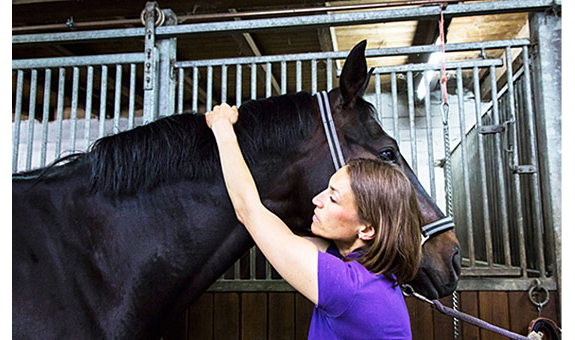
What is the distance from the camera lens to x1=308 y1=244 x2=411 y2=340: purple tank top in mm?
886

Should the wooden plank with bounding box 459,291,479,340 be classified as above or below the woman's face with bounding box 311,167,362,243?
below

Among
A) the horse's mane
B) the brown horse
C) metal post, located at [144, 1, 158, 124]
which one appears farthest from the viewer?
metal post, located at [144, 1, 158, 124]

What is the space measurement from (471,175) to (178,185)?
304 cm

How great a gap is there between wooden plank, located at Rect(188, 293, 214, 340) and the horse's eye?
1.17 metres

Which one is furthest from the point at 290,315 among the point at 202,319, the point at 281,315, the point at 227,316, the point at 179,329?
the point at 179,329

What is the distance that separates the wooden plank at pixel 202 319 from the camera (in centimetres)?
205

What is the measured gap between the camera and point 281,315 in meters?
2.01

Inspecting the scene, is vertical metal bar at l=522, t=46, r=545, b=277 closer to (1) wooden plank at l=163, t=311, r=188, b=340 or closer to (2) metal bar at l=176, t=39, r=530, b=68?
(2) metal bar at l=176, t=39, r=530, b=68

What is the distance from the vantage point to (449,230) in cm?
129

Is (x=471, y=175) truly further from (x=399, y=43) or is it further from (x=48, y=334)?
(x=48, y=334)

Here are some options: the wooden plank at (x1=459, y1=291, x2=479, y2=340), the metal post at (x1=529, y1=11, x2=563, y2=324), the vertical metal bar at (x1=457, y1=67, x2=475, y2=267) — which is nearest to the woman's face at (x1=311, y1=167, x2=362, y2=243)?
the vertical metal bar at (x1=457, y1=67, x2=475, y2=267)

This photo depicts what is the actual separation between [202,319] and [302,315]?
18.7 inches

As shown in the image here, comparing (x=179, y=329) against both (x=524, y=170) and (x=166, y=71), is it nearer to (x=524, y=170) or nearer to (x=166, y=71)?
(x=166, y=71)
